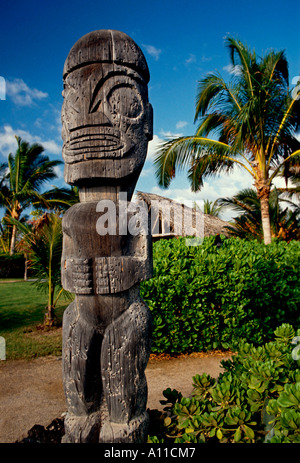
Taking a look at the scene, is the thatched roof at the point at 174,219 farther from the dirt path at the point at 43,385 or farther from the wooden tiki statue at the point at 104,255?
the wooden tiki statue at the point at 104,255

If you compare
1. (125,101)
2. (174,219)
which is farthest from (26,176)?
(125,101)

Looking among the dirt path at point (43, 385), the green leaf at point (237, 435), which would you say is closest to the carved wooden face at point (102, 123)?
the green leaf at point (237, 435)

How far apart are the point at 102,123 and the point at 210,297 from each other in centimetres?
369

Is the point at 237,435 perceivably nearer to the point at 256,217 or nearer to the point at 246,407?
the point at 246,407

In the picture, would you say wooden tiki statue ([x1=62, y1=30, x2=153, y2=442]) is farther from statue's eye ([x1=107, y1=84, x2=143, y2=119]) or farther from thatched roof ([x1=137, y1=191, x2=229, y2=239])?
thatched roof ([x1=137, y1=191, x2=229, y2=239])

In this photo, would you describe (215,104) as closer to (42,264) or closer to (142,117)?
(42,264)

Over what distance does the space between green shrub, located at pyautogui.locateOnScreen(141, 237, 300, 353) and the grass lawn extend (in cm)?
217

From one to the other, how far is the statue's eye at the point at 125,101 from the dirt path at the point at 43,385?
3.11 m

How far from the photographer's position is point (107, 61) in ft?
7.22

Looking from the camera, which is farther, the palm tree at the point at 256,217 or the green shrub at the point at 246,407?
the palm tree at the point at 256,217

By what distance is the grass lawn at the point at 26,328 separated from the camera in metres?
5.55

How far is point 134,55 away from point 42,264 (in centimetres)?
539
